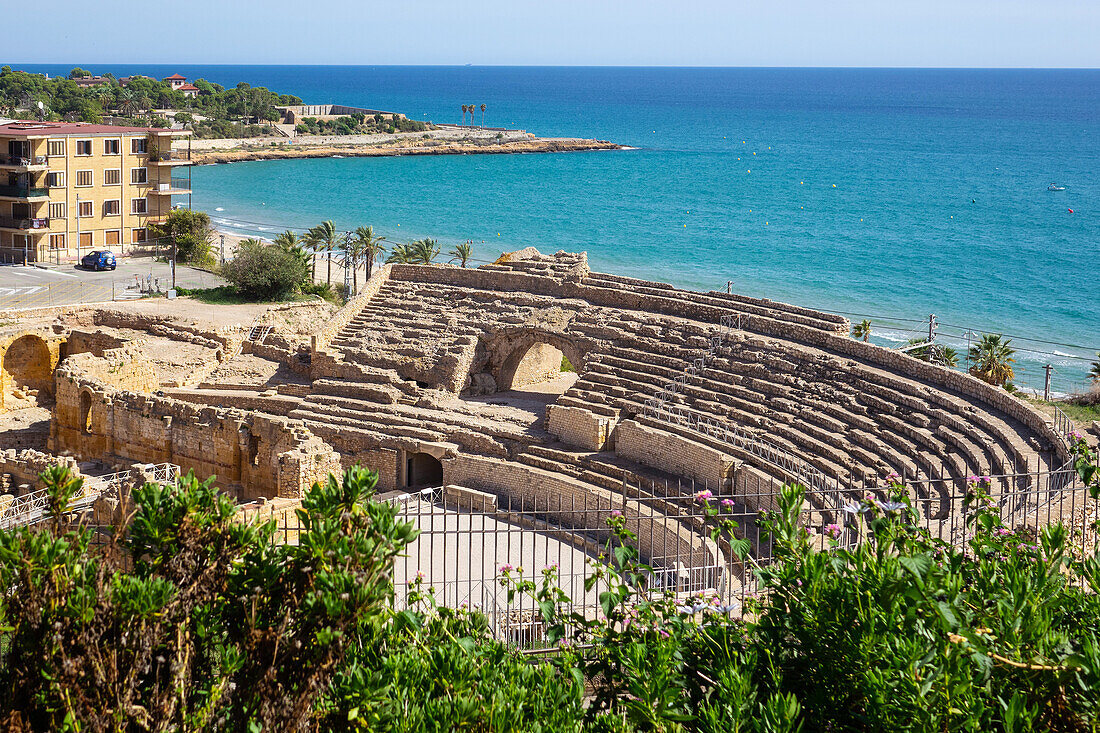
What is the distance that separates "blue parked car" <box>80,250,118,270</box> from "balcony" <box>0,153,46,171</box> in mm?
4382

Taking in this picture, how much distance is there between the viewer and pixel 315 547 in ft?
31.0

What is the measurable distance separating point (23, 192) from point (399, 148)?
86793 millimetres

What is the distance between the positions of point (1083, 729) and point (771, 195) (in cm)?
9401

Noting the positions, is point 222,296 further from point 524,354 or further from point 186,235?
point 524,354

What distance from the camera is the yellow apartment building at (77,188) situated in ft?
150

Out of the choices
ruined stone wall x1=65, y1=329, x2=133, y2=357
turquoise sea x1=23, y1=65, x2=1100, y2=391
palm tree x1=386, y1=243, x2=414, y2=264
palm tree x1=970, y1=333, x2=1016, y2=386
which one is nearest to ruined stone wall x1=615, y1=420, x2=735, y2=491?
palm tree x1=970, y1=333, x2=1016, y2=386

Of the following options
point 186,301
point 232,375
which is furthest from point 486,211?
point 232,375

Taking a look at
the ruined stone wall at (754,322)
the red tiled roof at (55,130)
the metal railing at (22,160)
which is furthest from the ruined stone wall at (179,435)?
the red tiled roof at (55,130)

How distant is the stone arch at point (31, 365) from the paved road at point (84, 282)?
257cm

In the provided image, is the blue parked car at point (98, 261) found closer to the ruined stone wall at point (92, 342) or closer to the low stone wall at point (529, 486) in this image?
the ruined stone wall at point (92, 342)

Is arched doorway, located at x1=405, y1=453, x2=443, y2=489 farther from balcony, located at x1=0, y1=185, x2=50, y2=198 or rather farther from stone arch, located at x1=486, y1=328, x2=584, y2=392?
balcony, located at x1=0, y1=185, x2=50, y2=198

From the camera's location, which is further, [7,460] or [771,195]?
[771,195]

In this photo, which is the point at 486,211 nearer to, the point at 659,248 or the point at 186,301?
the point at 659,248

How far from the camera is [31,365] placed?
115 feet
